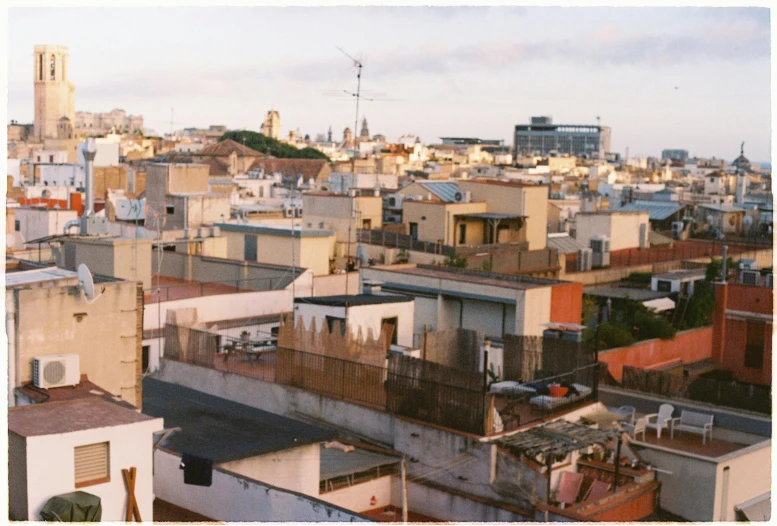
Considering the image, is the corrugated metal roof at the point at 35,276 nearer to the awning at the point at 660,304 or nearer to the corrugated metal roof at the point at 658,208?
the awning at the point at 660,304

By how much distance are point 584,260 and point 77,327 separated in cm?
1906

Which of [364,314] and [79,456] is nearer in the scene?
[79,456]

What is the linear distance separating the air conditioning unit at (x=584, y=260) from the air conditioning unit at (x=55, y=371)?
62.5 ft

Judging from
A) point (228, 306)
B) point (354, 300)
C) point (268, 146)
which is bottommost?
point (228, 306)

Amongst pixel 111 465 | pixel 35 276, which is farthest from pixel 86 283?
pixel 111 465

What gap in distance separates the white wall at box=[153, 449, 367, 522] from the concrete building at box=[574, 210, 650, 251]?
2204 cm

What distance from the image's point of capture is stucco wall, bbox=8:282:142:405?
1020cm

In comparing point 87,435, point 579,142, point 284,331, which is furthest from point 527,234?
point 579,142

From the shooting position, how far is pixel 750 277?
2136 centimetres

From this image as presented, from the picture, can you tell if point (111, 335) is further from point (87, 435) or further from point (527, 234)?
point (527, 234)

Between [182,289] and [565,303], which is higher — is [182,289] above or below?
below

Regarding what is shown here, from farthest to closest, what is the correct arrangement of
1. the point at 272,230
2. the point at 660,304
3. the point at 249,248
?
1. the point at 249,248
2. the point at 272,230
3. the point at 660,304

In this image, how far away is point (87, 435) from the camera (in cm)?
803

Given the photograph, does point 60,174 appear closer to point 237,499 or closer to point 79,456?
point 237,499
